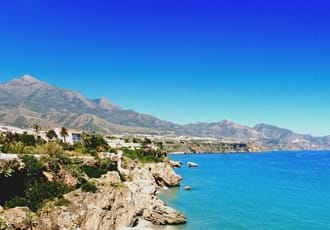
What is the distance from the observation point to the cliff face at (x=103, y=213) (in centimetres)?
3884

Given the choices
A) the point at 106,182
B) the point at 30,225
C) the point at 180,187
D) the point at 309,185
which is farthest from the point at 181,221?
the point at 309,185

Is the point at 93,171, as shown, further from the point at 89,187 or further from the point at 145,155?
the point at 145,155

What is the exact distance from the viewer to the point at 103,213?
4381 cm

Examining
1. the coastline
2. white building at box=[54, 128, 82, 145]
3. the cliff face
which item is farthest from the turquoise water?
white building at box=[54, 128, 82, 145]

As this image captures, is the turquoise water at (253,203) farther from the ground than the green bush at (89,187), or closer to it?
closer to it

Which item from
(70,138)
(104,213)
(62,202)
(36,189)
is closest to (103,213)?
(104,213)

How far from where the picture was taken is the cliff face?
38.8 meters

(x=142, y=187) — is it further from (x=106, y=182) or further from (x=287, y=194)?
(x=287, y=194)

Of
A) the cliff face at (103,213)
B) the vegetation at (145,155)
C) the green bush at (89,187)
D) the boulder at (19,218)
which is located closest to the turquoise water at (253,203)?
the cliff face at (103,213)

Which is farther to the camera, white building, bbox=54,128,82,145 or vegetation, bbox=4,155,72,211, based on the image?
white building, bbox=54,128,82,145

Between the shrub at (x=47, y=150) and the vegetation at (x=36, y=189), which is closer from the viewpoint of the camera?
the vegetation at (x=36, y=189)

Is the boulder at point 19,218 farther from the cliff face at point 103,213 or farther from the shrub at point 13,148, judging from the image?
the shrub at point 13,148

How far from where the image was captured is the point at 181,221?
51969 mm

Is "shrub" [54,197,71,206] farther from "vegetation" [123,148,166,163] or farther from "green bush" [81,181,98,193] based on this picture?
"vegetation" [123,148,166,163]
